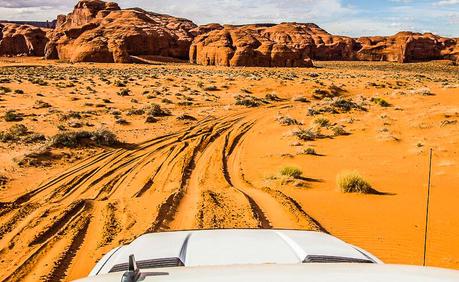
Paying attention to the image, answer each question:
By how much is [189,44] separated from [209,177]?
8470cm

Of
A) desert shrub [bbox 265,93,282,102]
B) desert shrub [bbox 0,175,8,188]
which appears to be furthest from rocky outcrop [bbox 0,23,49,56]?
desert shrub [bbox 0,175,8,188]

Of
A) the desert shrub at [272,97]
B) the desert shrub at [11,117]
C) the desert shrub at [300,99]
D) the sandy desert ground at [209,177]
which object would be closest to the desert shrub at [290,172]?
the sandy desert ground at [209,177]

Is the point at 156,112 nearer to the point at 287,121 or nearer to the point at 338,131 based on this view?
the point at 287,121

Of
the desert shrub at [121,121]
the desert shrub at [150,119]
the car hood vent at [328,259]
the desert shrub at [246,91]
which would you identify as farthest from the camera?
the desert shrub at [246,91]

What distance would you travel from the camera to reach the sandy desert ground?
7.77m

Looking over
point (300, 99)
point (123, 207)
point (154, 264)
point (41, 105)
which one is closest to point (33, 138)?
point (123, 207)

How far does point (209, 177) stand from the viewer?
12.3 meters

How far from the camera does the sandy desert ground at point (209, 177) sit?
25.5ft

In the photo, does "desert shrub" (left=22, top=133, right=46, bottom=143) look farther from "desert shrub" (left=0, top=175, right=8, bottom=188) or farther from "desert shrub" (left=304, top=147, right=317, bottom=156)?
"desert shrub" (left=304, top=147, right=317, bottom=156)

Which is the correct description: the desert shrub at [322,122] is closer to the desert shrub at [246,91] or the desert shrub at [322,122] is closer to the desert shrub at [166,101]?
the desert shrub at [166,101]

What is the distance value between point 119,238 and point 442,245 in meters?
5.93

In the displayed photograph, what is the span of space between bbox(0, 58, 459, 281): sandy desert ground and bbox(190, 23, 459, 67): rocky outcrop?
51.3 metres

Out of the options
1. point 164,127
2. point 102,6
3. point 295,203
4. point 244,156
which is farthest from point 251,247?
point 102,6

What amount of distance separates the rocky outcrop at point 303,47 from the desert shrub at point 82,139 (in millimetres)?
61894
